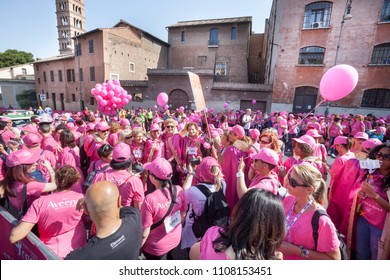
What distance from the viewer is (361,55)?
15.6 m

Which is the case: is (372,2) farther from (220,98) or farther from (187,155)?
(187,155)

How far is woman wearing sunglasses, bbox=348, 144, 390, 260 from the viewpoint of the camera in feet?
7.13

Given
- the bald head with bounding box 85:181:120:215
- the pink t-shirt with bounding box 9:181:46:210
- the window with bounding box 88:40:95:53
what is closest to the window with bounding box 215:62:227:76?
the window with bounding box 88:40:95:53

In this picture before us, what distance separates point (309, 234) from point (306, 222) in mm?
95

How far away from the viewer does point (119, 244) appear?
1532 millimetres

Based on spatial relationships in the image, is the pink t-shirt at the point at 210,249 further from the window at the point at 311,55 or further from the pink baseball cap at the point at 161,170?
→ the window at the point at 311,55

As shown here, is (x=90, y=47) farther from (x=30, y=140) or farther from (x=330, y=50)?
(x=30, y=140)

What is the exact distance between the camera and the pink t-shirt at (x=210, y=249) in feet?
4.39

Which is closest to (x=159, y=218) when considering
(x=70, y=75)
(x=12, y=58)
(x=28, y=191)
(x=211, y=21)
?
(x=28, y=191)

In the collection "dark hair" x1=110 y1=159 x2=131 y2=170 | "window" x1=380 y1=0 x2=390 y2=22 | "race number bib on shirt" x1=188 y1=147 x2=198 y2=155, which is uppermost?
"window" x1=380 y1=0 x2=390 y2=22

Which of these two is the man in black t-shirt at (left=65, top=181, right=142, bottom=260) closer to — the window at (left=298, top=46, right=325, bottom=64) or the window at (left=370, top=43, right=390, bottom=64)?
the window at (left=298, top=46, right=325, bottom=64)

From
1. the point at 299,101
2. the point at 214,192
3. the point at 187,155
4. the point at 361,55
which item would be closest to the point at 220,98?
the point at 299,101

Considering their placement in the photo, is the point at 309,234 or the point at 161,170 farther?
the point at 161,170

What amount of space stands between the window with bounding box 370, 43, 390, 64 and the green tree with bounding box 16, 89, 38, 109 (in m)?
43.5
